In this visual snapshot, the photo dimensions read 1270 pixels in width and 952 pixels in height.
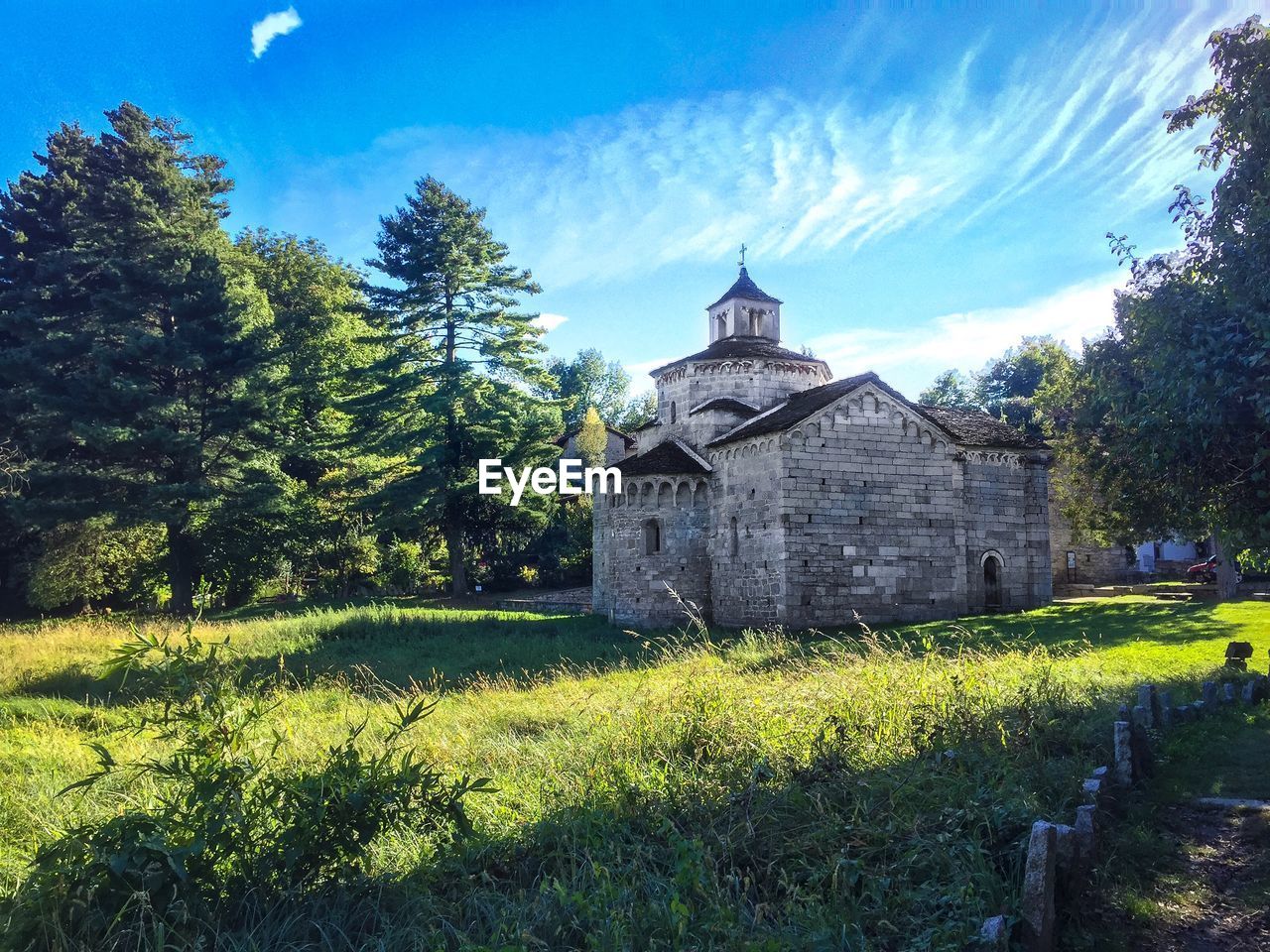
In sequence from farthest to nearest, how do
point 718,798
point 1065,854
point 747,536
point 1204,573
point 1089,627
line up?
point 1204,573, point 747,536, point 1089,627, point 718,798, point 1065,854

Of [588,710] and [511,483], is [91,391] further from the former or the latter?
[588,710]

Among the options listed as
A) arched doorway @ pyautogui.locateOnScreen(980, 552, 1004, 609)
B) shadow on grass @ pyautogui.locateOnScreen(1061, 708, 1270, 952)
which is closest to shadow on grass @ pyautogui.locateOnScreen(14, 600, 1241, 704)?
arched doorway @ pyautogui.locateOnScreen(980, 552, 1004, 609)

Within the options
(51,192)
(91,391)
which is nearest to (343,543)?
(91,391)

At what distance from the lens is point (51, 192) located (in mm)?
29469

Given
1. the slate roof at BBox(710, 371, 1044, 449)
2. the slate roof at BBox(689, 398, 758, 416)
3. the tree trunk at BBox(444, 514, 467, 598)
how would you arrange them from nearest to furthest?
the slate roof at BBox(710, 371, 1044, 449)
the slate roof at BBox(689, 398, 758, 416)
the tree trunk at BBox(444, 514, 467, 598)

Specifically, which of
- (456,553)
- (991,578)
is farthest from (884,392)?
(456,553)

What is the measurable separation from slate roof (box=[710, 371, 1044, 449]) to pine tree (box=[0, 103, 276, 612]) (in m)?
16.5

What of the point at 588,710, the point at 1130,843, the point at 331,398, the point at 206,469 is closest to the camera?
the point at 1130,843

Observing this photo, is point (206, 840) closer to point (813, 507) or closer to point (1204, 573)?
point (813, 507)

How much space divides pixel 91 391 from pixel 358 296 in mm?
16297

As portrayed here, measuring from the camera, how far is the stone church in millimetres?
19094

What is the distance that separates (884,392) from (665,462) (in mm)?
6338

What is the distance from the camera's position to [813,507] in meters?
19.1

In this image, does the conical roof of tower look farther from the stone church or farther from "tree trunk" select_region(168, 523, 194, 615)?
"tree trunk" select_region(168, 523, 194, 615)
